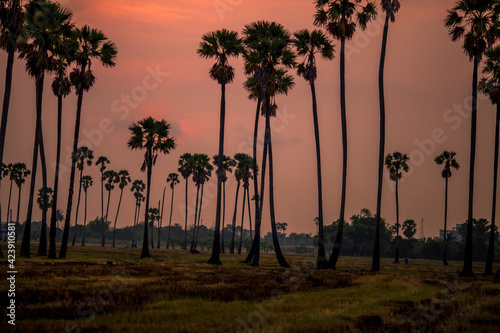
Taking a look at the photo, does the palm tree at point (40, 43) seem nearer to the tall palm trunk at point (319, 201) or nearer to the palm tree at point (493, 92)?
the tall palm trunk at point (319, 201)

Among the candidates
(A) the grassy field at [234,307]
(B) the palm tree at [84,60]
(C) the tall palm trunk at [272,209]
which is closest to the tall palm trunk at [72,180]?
(B) the palm tree at [84,60]

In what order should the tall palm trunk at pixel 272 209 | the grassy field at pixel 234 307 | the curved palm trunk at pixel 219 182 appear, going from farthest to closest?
the curved palm trunk at pixel 219 182 → the tall palm trunk at pixel 272 209 → the grassy field at pixel 234 307

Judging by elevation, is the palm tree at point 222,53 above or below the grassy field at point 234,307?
above

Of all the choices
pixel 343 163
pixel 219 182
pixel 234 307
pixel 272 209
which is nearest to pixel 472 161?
pixel 343 163

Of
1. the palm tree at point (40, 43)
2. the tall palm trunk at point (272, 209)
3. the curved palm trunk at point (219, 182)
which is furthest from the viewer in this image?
the curved palm trunk at point (219, 182)

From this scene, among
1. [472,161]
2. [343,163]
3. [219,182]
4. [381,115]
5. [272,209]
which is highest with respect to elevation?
[381,115]

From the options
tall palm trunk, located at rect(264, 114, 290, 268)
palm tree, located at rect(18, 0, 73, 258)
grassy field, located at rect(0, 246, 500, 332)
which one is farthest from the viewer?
tall palm trunk, located at rect(264, 114, 290, 268)

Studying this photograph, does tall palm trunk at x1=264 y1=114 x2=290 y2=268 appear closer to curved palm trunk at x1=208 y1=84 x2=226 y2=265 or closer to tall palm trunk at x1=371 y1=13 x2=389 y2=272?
curved palm trunk at x1=208 y1=84 x2=226 y2=265

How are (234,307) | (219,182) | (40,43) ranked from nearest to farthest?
(234,307)
(40,43)
(219,182)

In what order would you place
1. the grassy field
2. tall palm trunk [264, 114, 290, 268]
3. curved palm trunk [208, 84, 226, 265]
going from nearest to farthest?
the grassy field < tall palm trunk [264, 114, 290, 268] < curved palm trunk [208, 84, 226, 265]

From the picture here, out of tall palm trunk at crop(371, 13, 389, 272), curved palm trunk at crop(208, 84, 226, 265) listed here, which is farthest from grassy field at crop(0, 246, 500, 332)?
curved palm trunk at crop(208, 84, 226, 265)

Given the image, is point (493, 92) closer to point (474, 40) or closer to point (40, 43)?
point (474, 40)

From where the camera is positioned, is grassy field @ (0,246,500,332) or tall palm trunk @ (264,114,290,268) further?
tall palm trunk @ (264,114,290,268)

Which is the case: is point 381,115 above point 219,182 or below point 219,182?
above
